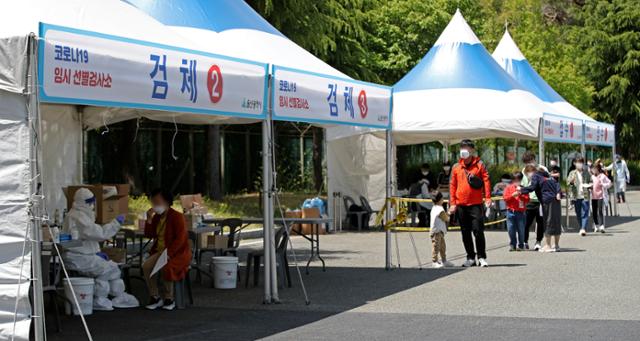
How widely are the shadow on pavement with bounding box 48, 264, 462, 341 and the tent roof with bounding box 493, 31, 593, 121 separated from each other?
15.3 meters

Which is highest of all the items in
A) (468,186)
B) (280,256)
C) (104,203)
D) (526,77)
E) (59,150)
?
(526,77)

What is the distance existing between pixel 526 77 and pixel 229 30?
18.5 metres

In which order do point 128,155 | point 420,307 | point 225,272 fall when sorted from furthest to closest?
point 128,155 → point 225,272 → point 420,307

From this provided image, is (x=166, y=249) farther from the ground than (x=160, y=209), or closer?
closer

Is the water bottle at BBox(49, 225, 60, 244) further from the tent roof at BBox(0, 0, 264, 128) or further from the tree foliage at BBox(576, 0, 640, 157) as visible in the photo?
the tree foliage at BBox(576, 0, 640, 157)

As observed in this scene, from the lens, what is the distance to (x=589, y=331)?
9.94 metres

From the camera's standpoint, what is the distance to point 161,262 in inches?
460

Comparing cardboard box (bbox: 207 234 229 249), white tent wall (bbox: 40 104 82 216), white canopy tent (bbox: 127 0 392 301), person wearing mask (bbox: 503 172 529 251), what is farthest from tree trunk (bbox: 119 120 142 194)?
white canopy tent (bbox: 127 0 392 301)

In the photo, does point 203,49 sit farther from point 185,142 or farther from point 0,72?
point 185,142

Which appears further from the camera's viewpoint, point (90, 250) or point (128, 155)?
point (128, 155)

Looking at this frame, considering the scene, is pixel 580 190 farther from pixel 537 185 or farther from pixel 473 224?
pixel 473 224

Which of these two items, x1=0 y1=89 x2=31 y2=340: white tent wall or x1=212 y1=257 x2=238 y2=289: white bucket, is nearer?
x1=0 y1=89 x2=31 y2=340: white tent wall

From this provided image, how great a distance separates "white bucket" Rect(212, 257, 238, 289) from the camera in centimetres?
1382

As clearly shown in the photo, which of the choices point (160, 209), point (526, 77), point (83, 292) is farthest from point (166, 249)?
point (526, 77)
